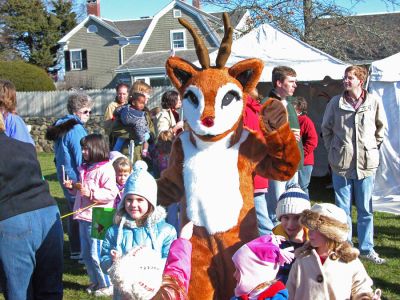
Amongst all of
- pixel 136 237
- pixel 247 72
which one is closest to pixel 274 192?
pixel 247 72

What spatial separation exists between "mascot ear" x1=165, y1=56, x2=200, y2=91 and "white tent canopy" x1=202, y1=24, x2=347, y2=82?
17.0 feet

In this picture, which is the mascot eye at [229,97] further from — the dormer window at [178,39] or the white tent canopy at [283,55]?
the dormer window at [178,39]

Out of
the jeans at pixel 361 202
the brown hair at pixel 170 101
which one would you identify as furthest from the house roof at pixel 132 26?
the jeans at pixel 361 202

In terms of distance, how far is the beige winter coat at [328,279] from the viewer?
10.9 ft

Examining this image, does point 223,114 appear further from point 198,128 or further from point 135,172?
point 135,172

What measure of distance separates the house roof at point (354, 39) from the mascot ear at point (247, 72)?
14.5 meters

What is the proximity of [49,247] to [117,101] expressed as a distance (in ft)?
15.3

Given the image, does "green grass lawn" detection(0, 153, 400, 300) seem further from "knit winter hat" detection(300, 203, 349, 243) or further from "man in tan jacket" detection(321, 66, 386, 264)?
"knit winter hat" detection(300, 203, 349, 243)

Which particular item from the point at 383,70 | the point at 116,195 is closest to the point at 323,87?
the point at 383,70

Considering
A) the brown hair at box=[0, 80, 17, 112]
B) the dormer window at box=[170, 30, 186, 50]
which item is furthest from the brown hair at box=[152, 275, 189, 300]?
the dormer window at box=[170, 30, 186, 50]

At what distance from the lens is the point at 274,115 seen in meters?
4.07

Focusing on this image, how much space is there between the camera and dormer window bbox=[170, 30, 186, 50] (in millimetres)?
36000

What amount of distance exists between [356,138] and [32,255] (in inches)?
146

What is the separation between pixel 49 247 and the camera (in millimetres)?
3793
